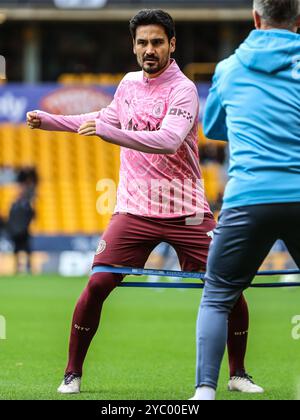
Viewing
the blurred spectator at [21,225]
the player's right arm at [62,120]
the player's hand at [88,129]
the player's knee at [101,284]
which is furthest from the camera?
the blurred spectator at [21,225]

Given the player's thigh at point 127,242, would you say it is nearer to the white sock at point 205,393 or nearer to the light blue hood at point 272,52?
the white sock at point 205,393

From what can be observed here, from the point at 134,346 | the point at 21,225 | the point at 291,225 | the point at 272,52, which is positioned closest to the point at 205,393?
the point at 291,225

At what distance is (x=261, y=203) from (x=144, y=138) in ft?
4.06

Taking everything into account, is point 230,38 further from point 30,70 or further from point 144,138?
point 144,138

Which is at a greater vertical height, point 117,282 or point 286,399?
point 117,282

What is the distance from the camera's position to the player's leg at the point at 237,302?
770 centimetres

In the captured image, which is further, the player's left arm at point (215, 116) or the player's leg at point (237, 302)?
the player's leg at point (237, 302)

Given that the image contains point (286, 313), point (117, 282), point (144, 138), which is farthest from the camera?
point (286, 313)

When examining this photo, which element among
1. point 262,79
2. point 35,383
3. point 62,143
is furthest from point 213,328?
point 62,143

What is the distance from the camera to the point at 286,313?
15.3 m

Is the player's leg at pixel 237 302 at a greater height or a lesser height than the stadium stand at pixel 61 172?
greater

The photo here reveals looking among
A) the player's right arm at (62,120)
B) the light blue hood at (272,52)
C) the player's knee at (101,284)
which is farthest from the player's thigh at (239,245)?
the player's right arm at (62,120)

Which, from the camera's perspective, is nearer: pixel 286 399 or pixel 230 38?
pixel 286 399

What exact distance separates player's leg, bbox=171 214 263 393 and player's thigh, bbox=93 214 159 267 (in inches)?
7.5
